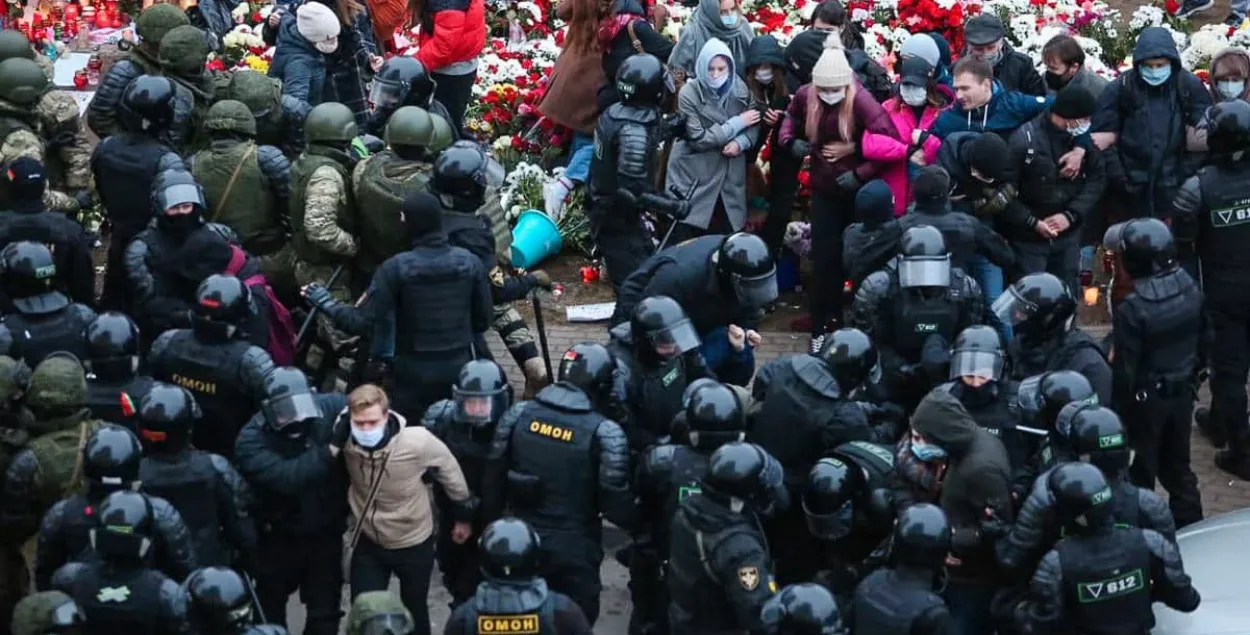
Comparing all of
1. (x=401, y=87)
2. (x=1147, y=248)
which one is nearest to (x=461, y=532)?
(x=1147, y=248)

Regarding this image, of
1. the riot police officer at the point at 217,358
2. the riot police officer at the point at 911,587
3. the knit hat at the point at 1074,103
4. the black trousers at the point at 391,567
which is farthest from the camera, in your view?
the knit hat at the point at 1074,103

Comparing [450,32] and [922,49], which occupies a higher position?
[922,49]

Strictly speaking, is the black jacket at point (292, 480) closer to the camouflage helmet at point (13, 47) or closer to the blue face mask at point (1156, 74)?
the camouflage helmet at point (13, 47)

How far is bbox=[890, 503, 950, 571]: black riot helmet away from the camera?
8156 millimetres

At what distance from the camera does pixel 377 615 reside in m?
7.90

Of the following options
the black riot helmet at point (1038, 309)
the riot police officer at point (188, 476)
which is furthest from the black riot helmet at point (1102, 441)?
the riot police officer at point (188, 476)

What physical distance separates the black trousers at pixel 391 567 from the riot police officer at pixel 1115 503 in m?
2.52

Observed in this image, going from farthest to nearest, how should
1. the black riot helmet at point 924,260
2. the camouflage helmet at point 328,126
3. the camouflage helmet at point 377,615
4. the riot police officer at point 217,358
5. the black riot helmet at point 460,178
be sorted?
the camouflage helmet at point 328,126 < the black riot helmet at point 460,178 < the black riot helmet at point 924,260 < the riot police officer at point 217,358 < the camouflage helmet at point 377,615

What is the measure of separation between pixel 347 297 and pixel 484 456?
2452 mm

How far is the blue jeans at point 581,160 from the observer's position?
14.2 metres

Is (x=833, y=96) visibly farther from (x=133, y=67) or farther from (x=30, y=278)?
(x=30, y=278)

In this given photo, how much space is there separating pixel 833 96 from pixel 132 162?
3987 millimetres

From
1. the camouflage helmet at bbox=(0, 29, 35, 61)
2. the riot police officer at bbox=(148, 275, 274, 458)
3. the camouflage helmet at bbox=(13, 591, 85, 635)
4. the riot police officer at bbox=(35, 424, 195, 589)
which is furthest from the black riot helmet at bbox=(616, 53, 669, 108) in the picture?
the camouflage helmet at bbox=(13, 591, 85, 635)

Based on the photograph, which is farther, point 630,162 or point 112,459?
point 630,162
